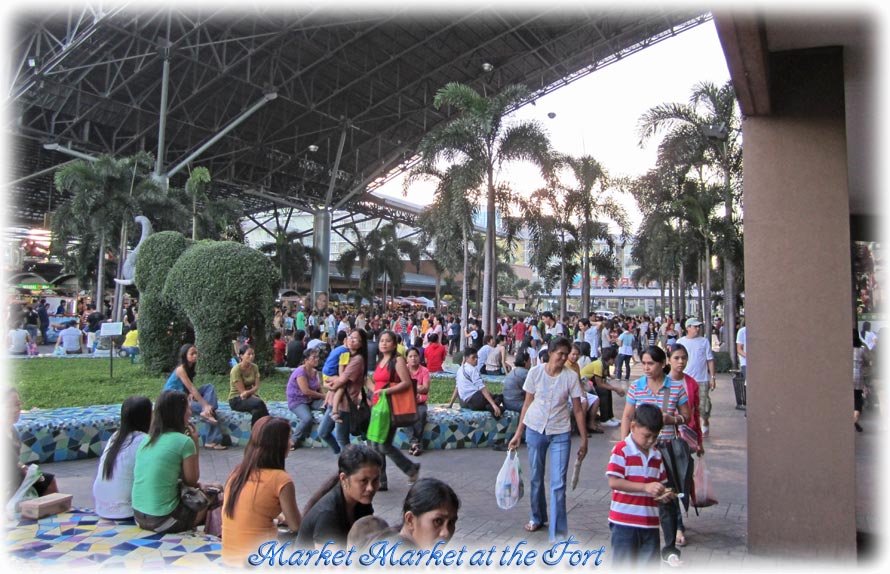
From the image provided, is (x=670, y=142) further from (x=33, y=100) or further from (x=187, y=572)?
(x=33, y=100)

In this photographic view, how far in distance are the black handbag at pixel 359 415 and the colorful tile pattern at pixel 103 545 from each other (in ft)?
6.24

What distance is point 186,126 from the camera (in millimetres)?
28094

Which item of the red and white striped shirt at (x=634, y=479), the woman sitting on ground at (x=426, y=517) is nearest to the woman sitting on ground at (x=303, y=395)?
the red and white striped shirt at (x=634, y=479)

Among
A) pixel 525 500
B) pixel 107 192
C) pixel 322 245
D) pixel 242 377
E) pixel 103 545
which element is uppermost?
pixel 322 245

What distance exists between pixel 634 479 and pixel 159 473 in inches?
107

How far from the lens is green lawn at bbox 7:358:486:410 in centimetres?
864

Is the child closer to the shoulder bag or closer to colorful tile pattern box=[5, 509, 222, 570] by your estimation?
colorful tile pattern box=[5, 509, 222, 570]

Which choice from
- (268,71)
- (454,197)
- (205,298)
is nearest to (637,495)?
(205,298)

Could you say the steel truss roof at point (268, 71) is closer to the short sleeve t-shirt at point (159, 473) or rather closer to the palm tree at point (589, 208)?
the palm tree at point (589, 208)

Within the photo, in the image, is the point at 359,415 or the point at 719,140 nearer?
the point at 359,415

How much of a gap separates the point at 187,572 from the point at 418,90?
28.7 m

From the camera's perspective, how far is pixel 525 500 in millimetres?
5176

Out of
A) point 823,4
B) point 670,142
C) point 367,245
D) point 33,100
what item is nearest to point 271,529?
point 823,4

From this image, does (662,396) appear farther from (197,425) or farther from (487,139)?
(487,139)
